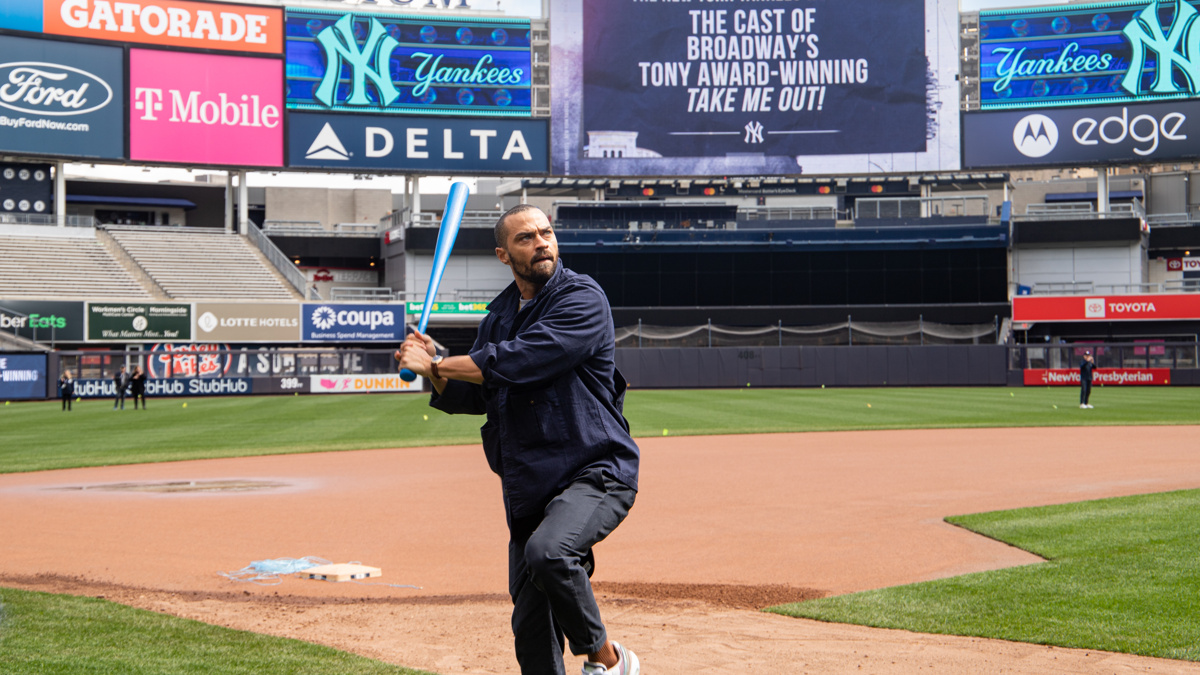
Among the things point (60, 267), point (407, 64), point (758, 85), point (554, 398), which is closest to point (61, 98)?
point (60, 267)

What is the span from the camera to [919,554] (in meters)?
9.45

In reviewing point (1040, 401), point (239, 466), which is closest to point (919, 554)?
point (239, 466)

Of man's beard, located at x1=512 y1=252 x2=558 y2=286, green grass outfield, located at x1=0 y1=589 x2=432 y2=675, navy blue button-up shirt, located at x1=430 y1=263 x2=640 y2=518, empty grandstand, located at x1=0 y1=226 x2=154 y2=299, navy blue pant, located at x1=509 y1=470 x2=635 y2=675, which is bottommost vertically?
green grass outfield, located at x1=0 y1=589 x2=432 y2=675

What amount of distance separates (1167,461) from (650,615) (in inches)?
507

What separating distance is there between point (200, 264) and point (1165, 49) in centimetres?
5148

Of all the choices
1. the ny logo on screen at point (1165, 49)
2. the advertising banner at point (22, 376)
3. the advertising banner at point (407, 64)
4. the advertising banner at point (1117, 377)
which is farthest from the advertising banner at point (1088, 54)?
the advertising banner at point (22, 376)

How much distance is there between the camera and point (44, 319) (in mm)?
43469

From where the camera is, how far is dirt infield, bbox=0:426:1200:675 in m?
6.29

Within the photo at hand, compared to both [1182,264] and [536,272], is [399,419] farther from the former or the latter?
[1182,264]

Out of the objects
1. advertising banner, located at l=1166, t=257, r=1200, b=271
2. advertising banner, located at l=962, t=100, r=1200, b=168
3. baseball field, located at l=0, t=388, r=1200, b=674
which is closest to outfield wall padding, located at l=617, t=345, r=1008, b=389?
advertising banner, located at l=962, t=100, r=1200, b=168

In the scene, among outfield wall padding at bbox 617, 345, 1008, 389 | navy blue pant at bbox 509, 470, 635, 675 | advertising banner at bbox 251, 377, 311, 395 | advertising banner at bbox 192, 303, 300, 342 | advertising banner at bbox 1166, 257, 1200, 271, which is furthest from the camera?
advertising banner at bbox 1166, 257, 1200, 271

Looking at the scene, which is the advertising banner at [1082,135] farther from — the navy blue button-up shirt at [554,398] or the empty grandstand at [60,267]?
the navy blue button-up shirt at [554,398]

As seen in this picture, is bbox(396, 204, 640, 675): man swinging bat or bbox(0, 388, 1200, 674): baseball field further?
bbox(0, 388, 1200, 674): baseball field

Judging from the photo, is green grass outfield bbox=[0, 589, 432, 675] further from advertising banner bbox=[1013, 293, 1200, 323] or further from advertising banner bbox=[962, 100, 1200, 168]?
advertising banner bbox=[962, 100, 1200, 168]
